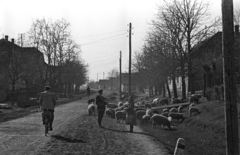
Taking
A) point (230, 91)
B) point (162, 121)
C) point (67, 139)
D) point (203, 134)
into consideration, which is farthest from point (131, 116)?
point (230, 91)

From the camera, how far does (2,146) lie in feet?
38.0

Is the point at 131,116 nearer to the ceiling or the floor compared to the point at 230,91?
nearer to the floor

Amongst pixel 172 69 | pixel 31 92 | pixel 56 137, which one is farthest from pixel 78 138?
pixel 31 92

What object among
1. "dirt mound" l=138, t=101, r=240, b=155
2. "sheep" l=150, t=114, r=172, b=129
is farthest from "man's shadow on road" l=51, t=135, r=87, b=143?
"sheep" l=150, t=114, r=172, b=129

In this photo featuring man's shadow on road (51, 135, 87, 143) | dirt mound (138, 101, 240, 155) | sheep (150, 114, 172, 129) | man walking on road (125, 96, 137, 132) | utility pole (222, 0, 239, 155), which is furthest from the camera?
sheep (150, 114, 172, 129)

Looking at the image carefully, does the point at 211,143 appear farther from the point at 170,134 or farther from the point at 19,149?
the point at 19,149

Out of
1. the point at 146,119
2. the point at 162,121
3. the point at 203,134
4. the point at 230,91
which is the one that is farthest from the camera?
the point at 146,119

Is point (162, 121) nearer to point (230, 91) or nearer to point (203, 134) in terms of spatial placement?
point (203, 134)

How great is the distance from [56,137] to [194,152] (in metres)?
5.22

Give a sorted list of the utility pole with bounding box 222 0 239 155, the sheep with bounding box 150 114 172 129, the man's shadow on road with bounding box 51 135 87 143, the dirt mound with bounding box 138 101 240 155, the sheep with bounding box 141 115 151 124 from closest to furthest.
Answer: the utility pole with bounding box 222 0 239 155 → the man's shadow on road with bounding box 51 135 87 143 → the dirt mound with bounding box 138 101 240 155 → the sheep with bounding box 150 114 172 129 → the sheep with bounding box 141 115 151 124

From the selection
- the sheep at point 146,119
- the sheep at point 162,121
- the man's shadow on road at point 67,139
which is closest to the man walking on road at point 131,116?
the sheep at point 162,121

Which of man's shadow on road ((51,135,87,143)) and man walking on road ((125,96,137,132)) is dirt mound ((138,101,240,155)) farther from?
man's shadow on road ((51,135,87,143))

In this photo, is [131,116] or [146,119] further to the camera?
[146,119]

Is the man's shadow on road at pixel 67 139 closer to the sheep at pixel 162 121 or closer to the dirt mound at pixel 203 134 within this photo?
the dirt mound at pixel 203 134
